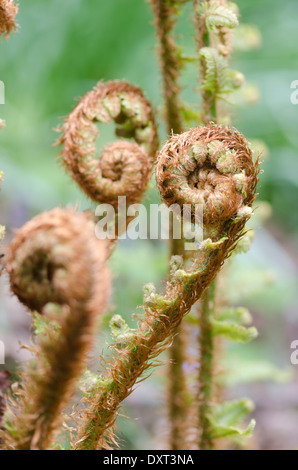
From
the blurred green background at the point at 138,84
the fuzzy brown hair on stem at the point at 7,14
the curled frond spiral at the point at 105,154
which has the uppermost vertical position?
the blurred green background at the point at 138,84

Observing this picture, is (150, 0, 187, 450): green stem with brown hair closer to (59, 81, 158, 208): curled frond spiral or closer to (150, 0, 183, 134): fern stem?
(150, 0, 183, 134): fern stem

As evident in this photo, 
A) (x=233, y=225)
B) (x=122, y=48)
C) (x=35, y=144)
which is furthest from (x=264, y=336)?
(x=233, y=225)

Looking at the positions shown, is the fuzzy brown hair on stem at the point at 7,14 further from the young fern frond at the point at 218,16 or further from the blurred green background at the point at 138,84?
the blurred green background at the point at 138,84

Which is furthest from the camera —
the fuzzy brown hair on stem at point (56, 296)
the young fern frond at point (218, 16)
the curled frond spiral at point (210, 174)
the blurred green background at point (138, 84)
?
the blurred green background at point (138, 84)

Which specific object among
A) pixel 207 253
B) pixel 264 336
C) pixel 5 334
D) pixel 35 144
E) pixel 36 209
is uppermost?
pixel 35 144

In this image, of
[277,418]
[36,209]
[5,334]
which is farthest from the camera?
[36,209]

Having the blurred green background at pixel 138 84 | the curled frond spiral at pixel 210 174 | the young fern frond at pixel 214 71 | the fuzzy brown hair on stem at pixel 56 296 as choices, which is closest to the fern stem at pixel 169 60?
the young fern frond at pixel 214 71

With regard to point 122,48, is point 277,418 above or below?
below

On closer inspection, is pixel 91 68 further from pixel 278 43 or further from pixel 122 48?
pixel 278 43
